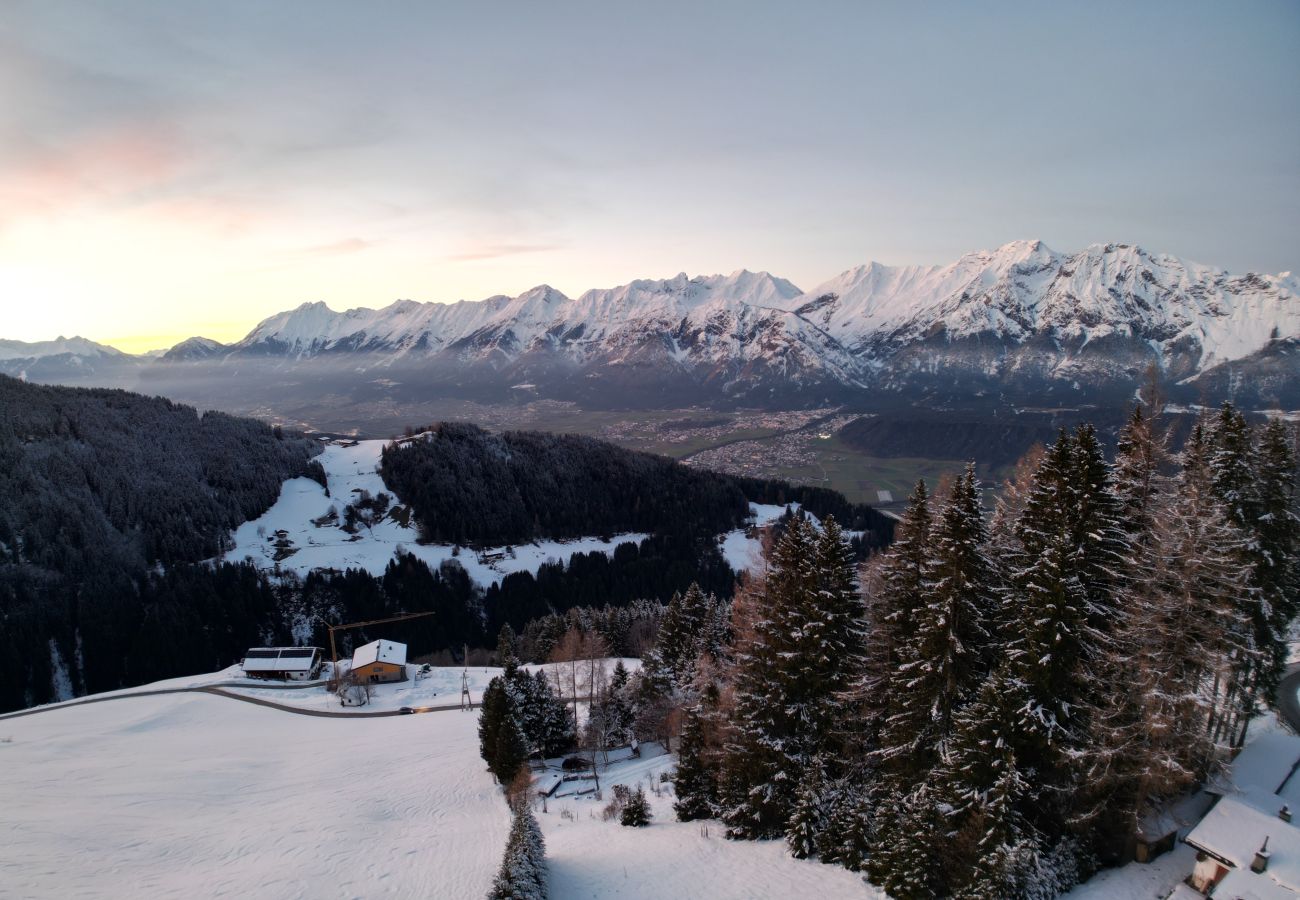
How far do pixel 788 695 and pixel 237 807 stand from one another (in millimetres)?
27922

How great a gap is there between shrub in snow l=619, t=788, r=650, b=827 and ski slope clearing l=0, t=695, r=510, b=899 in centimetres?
566

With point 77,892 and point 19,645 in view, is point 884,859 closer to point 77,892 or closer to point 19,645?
point 77,892

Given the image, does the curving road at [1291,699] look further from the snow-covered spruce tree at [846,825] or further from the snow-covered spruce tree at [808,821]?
the snow-covered spruce tree at [808,821]

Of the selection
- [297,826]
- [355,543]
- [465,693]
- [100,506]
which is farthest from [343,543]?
[297,826]

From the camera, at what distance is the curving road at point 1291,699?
32.8 m

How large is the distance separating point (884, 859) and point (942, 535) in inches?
412

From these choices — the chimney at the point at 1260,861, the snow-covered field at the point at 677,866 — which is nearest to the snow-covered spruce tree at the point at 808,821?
the snow-covered field at the point at 677,866

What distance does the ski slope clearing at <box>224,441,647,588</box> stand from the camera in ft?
336

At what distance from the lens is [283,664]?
6397cm

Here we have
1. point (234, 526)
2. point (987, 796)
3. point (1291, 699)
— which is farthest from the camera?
point (234, 526)

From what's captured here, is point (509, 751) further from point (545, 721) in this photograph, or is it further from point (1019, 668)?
point (1019, 668)

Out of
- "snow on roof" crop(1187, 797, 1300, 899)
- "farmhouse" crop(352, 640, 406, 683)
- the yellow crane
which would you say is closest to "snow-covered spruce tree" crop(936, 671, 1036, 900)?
"snow on roof" crop(1187, 797, 1300, 899)

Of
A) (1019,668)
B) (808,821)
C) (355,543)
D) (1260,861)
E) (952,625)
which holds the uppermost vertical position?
(952,625)

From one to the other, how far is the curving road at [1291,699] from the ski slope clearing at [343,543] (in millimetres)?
90649
